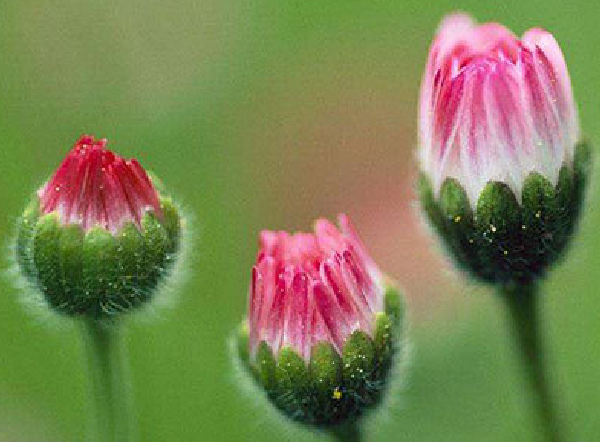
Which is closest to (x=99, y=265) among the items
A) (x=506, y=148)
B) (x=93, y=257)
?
(x=93, y=257)

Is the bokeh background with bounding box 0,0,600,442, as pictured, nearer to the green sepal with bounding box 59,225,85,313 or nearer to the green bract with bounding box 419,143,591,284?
the green bract with bounding box 419,143,591,284

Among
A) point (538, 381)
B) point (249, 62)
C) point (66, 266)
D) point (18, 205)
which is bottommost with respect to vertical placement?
point (538, 381)

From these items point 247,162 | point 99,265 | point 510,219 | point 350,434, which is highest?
point 247,162

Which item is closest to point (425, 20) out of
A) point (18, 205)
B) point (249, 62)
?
point (249, 62)

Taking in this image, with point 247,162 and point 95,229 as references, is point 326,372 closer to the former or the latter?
point 95,229

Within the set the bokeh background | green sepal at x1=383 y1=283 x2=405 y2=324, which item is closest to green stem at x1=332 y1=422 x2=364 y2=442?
green sepal at x1=383 y1=283 x2=405 y2=324

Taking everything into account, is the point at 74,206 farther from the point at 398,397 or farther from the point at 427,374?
the point at 427,374
